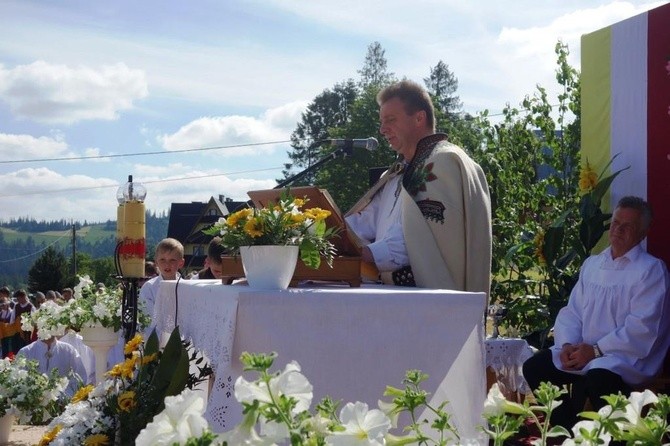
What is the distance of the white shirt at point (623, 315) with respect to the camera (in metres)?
4.55

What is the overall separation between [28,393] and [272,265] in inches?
149

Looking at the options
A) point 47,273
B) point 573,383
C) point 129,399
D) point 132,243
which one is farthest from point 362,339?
point 47,273

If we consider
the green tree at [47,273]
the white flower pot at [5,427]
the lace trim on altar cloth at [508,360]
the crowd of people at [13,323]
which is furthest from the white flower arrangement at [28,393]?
the green tree at [47,273]

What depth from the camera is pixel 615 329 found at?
4.67 metres

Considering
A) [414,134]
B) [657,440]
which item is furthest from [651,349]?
[657,440]

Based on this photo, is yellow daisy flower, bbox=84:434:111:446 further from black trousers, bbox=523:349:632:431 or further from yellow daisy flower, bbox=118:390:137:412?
black trousers, bbox=523:349:632:431

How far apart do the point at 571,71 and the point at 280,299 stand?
6.54m

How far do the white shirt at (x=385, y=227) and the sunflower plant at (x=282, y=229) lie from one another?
24.8 inches

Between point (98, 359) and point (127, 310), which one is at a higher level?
point (127, 310)

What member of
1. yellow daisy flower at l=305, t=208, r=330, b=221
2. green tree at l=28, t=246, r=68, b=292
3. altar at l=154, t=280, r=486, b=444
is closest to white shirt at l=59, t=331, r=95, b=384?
yellow daisy flower at l=305, t=208, r=330, b=221

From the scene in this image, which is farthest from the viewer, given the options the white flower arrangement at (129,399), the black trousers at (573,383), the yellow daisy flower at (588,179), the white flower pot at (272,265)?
the yellow daisy flower at (588,179)

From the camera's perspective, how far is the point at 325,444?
0.86 meters

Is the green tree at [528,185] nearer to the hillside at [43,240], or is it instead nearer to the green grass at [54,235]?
the hillside at [43,240]

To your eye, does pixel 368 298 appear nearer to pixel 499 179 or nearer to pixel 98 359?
pixel 98 359
